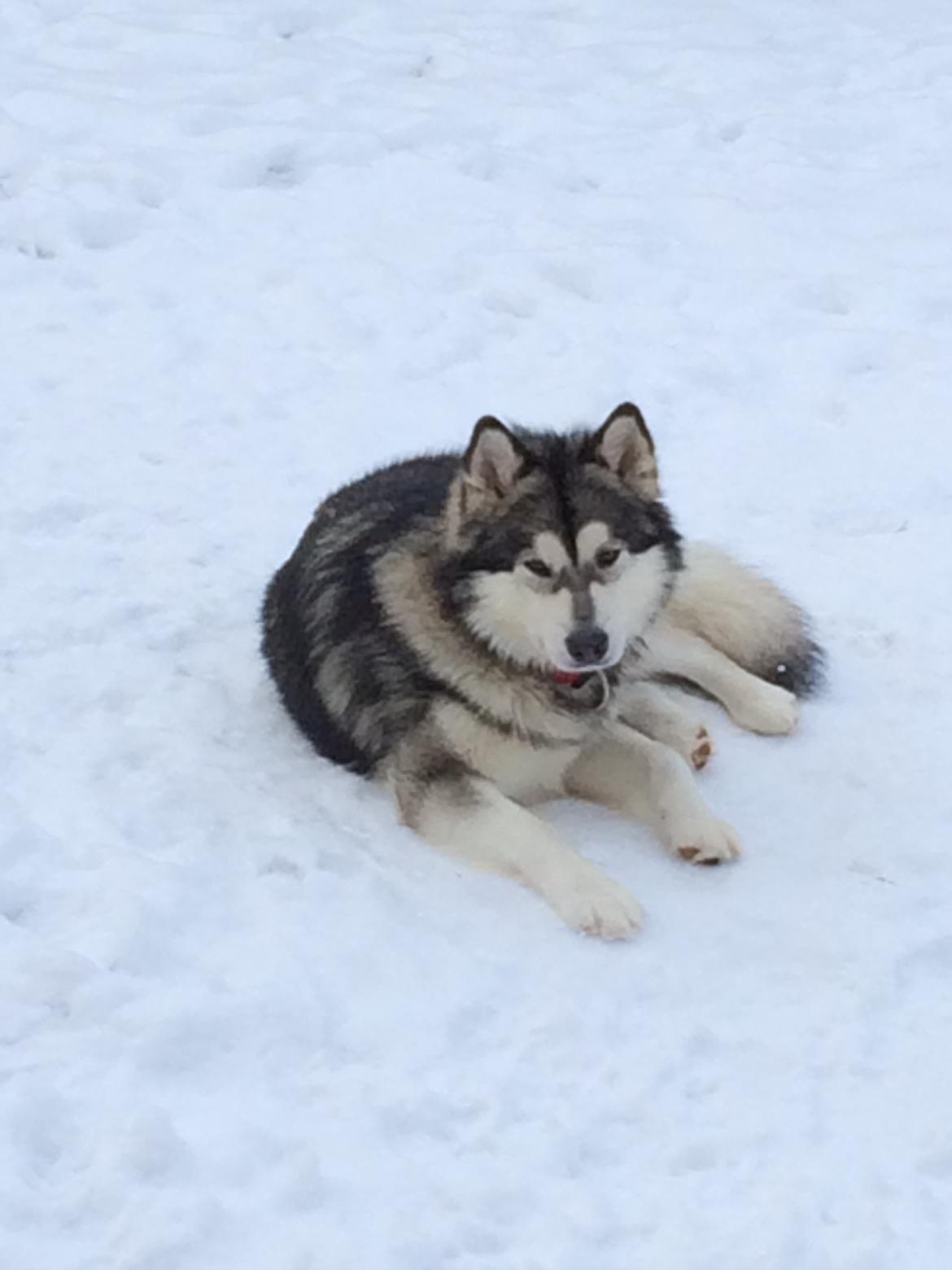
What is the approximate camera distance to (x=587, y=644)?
12.9ft

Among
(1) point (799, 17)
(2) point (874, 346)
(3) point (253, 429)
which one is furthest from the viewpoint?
(1) point (799, 17)

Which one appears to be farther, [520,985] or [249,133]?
[249,133]

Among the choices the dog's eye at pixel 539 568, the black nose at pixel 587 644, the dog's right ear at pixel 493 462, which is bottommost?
the black nose at pixel 587 644

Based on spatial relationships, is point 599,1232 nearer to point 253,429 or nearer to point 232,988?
point 232,988

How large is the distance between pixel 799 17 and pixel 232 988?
9355 millimetres

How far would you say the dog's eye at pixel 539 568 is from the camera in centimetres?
401

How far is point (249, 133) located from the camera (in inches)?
334

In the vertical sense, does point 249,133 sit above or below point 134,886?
above

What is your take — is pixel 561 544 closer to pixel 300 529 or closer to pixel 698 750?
pixel 698 750

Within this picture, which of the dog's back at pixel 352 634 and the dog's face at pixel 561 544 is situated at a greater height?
the dog's face at pixel 561 544

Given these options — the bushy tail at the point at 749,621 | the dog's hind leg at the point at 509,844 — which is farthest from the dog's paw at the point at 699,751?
the dog's hind leg at the point at 509,844

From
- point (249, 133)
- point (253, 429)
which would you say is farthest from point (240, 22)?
point (253, 429)

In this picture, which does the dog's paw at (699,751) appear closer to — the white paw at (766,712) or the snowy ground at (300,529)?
the snowy ground at (300,529)

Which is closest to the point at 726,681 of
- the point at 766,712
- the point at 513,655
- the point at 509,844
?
the point at 766,712
